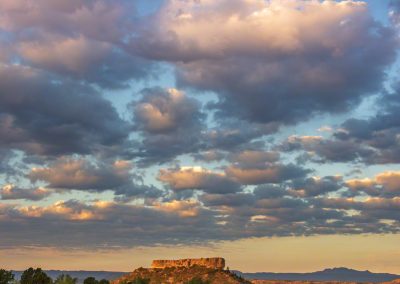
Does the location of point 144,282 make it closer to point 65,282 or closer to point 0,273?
point 65,282

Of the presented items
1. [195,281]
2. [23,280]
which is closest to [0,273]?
[23,280]

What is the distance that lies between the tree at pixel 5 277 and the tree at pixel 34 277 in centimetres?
310

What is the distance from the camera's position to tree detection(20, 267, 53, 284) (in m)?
169

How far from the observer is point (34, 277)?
6722 inches

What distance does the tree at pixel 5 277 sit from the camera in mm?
167812

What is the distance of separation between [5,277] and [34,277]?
283 inches

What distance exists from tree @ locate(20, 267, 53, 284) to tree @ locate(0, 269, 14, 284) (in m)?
3.10

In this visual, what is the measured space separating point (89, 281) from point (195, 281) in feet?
175

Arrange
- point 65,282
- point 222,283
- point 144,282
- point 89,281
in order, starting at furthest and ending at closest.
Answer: point 222,283, point 89,281, point 144,282, point 65,282

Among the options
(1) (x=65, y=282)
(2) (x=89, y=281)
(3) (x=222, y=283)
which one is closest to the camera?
(1) (x=65, y=282)

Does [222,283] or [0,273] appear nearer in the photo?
[0,273]

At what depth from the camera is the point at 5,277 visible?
169500 mm

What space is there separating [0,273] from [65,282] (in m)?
64.9

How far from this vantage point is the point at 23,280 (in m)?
170
